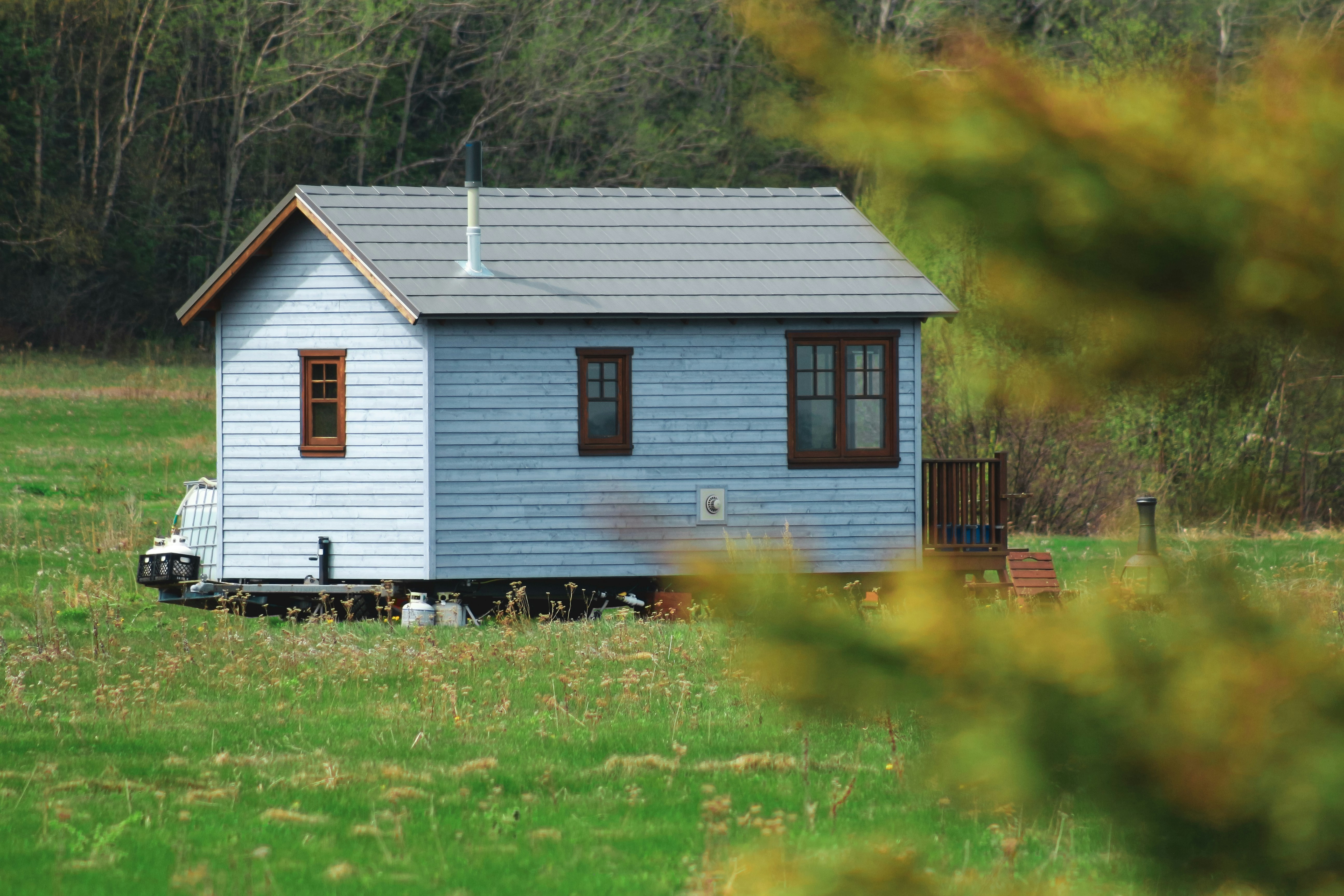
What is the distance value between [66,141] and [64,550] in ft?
106

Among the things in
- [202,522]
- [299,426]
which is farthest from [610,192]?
[202,522]

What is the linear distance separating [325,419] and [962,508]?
7676 mm

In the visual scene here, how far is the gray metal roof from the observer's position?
16.6 metres

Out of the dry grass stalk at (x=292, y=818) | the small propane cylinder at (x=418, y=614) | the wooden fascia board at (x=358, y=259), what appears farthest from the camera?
the wooden fascia board at (x=358, y=259)

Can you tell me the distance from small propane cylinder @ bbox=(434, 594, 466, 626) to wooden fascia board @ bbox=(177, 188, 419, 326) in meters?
3.28

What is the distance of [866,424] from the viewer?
17.8 meters

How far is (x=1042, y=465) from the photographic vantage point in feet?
86.4

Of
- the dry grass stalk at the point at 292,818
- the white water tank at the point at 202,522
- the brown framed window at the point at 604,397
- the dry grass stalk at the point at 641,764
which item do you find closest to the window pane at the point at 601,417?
the brown framed window at the point at 604,397

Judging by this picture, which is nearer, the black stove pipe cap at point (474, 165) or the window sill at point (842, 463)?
the black stove pipe cap at point (474, 165)

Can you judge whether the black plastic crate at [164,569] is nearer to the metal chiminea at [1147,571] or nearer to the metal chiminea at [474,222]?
the metal chiminea at [474,222]

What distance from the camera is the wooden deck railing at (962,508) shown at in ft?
57.6

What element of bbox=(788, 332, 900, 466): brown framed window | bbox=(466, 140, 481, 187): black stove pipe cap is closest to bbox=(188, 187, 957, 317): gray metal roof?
bbox=(788, 332, 900, 466): brown framed window

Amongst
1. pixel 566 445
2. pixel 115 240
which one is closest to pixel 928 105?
pixel 566 445

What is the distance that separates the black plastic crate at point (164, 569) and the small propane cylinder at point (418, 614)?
8.27 feet
